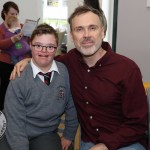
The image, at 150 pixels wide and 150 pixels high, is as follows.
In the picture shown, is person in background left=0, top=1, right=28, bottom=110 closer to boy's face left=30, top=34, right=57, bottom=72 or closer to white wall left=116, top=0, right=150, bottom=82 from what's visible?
white wall left=116, top=0, right=150, bottom=82

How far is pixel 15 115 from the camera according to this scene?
4.62 ft

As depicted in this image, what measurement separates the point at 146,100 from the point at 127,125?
6.8 inches

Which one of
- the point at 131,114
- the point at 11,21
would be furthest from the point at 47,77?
the point at 11,21

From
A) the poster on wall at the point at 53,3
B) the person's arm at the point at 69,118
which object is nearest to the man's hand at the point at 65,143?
the person's arm at the point at 69,118

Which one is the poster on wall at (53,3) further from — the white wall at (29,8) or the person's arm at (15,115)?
the person's arm at (15,115)

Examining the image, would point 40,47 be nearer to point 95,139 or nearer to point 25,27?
point 95,139

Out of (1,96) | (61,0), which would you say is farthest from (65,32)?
(1,96)

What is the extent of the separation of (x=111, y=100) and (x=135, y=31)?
1.13 metres

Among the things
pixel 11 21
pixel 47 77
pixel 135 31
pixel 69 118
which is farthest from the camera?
pixel 11 21

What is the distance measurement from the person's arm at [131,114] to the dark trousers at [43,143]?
0.25 meters

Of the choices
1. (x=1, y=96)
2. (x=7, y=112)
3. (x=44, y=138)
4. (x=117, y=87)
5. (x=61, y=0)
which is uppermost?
(x=61, y=0)

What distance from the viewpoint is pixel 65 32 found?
10.8 feet

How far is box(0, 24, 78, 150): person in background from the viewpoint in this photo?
1.40m

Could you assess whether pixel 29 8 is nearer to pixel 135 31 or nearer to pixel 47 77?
pixel 135 31
